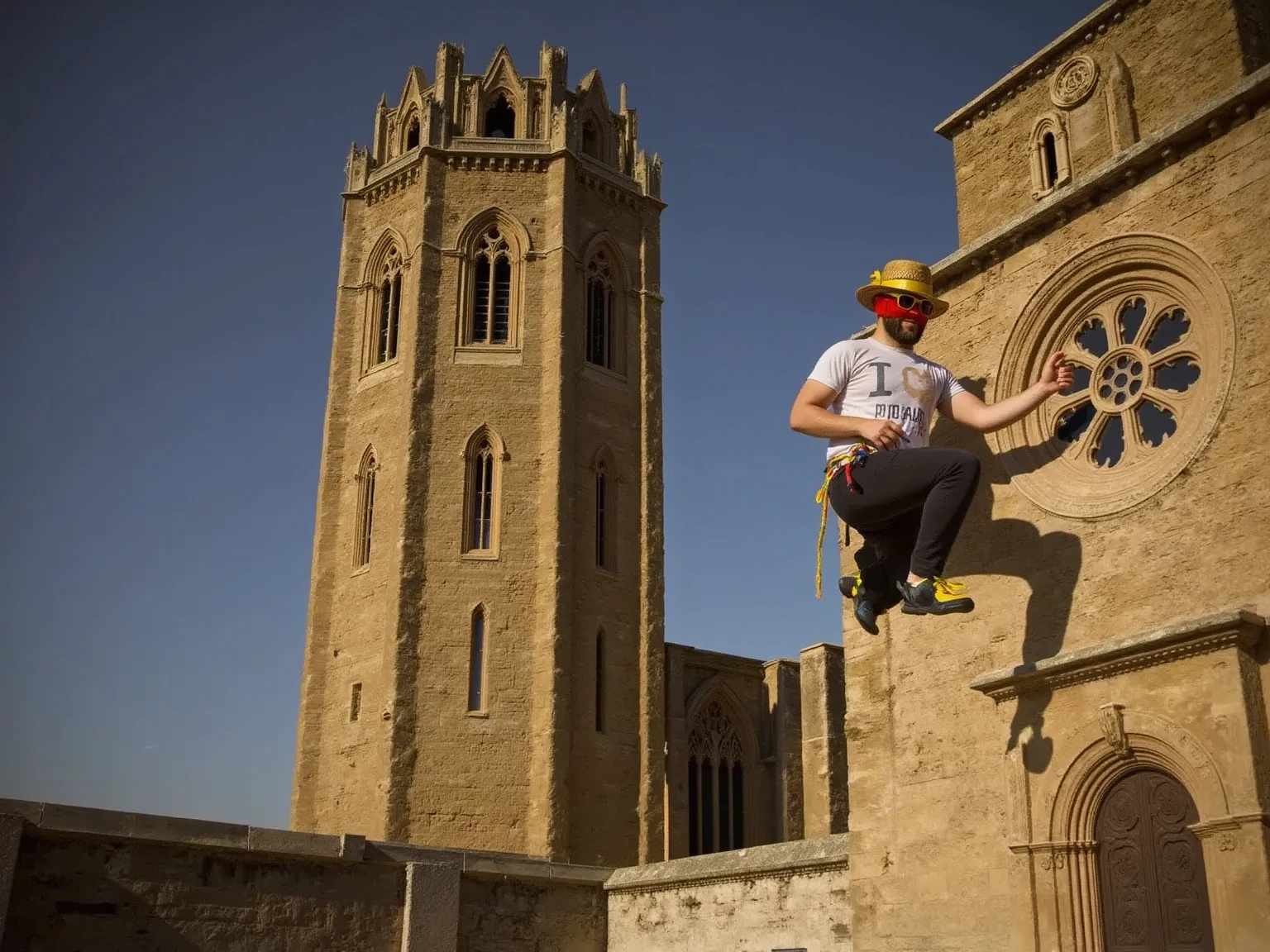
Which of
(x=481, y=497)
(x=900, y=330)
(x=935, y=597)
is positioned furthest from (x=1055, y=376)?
(x=481, y=497)

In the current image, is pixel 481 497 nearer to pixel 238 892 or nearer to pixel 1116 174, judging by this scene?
pixel 238 892

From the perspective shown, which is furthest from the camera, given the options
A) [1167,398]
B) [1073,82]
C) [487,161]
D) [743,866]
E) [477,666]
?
[487,161]

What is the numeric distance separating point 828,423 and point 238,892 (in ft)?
33.7

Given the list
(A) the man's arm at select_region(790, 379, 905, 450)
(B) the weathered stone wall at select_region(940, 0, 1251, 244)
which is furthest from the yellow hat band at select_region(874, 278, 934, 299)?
(B) the weathered stone wall at select_region(940, 0, 1251, 244)

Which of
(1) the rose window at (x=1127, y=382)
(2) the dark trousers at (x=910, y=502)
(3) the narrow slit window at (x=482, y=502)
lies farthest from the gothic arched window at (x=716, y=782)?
(2) the dark trousers at (x=910, y=502)

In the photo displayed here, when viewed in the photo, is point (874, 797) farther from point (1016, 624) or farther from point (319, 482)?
point (319, 482)

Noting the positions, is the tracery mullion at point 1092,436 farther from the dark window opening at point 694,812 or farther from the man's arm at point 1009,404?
the dark window opening at point 694,812

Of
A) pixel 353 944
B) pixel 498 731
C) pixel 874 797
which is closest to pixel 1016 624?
pixel 874 797

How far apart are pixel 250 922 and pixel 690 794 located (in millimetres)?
16288

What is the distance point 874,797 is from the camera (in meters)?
11.8

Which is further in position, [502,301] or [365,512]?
[502,301]

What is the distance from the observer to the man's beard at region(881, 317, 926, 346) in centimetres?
975

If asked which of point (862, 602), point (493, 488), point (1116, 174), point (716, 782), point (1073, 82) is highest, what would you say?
point (493, 488)

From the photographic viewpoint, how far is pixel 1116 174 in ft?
36.3
